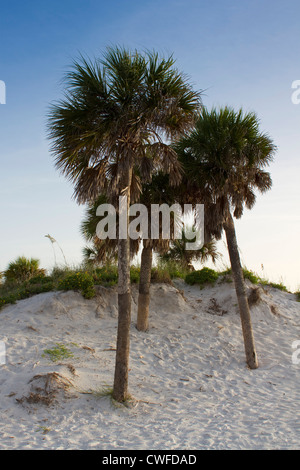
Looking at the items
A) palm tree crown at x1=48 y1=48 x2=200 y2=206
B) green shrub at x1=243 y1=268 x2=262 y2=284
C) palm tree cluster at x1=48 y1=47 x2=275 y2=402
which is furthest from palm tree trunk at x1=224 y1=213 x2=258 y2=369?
green shrub at x1=243 y1=268 x2=262 y2=284

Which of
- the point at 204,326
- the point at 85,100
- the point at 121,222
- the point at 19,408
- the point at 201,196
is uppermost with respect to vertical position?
the point at 85,100

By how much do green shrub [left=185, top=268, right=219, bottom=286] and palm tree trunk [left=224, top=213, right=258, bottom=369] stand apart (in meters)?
6.49

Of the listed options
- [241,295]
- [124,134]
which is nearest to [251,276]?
[241,295]

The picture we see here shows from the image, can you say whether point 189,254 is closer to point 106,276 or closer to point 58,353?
point 106,276

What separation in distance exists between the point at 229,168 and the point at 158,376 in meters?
6.76

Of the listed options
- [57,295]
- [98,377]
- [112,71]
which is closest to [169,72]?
[112,71]

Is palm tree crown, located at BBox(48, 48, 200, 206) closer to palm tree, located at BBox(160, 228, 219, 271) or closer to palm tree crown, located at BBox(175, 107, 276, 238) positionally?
palm tree crown, located at BBox(175, 107, 276, 238)

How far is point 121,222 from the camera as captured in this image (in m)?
10.1

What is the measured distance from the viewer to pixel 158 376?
11.9 m

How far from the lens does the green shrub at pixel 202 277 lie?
20250 mm

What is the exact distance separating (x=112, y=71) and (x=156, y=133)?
188cm

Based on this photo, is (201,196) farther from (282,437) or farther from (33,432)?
(33,432)

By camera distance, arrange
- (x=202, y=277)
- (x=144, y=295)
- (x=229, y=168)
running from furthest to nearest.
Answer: (x=202, y=277) → (x=144, y=295) → (x=229, y=168)

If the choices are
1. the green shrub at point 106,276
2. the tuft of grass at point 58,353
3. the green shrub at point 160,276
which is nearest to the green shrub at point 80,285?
the green shrub at point 106,276
